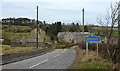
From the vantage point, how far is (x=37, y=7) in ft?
117

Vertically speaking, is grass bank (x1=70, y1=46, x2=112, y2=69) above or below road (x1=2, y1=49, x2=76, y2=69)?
above

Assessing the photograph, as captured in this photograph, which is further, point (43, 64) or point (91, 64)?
point (43, 64)

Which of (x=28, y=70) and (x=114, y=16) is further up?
(x=114, y=16)

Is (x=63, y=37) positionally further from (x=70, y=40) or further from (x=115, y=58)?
(x=115, y=58)

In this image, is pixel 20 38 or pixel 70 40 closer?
pixel 20 38

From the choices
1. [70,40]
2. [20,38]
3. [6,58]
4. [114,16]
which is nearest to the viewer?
[114,16]

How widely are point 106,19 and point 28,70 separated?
6596 millimetres

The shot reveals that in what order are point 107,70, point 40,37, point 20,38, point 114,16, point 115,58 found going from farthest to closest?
point 40,37, point 20,38, point 115,58, point 114,16, point 107,70

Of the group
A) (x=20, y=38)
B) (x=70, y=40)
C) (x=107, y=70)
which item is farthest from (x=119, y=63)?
(x=70, y=40)

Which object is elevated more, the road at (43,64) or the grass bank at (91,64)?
the grass bank at (91,64)

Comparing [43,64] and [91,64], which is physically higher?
[91,64]

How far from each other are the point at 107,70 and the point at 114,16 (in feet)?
11.6

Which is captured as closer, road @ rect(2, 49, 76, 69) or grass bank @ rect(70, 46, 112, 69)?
grass bank @ rect(70, 46, 112, 69)

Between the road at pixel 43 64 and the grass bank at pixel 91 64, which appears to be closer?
the grass bank at pixel 91 64
